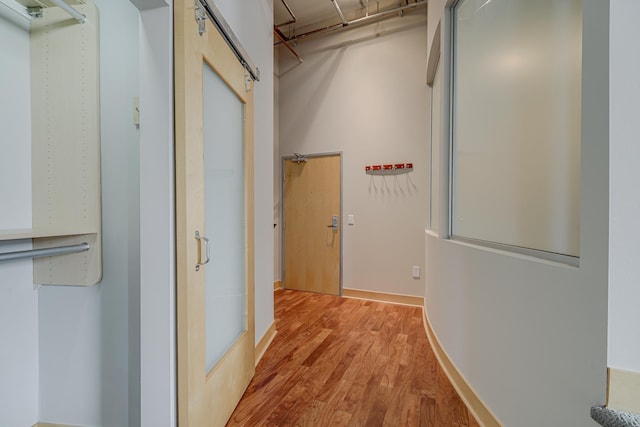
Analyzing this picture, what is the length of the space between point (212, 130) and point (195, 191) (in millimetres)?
432

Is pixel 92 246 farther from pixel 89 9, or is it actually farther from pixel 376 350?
pixel 376 350

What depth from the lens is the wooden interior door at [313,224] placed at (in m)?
3.72

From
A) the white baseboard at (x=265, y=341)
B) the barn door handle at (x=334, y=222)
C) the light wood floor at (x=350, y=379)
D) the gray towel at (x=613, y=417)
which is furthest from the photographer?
the barn door handle at (x=334, y=222)

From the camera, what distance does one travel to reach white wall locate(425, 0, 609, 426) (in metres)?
0.73

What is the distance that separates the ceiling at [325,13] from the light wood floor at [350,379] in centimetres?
376

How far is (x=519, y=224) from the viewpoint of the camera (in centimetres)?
120

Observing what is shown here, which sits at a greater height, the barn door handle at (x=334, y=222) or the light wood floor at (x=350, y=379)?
the barn door handle at (x=334, y=222)

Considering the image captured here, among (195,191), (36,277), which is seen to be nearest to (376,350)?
(195,191)

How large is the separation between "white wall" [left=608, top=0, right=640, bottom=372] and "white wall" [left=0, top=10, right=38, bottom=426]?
233cm

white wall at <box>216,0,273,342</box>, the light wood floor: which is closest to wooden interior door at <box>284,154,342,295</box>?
the light wood floor

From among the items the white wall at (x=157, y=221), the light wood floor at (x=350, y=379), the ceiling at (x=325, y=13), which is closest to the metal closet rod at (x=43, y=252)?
the white wall at (x=157, y=221)

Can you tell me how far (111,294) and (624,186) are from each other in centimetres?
204

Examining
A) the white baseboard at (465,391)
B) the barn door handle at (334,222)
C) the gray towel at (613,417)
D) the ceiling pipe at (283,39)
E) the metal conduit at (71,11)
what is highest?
the ceiling pipe at (283,39)

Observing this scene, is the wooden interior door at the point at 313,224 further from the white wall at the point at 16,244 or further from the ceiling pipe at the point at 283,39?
the white wall at the point at 16,244
